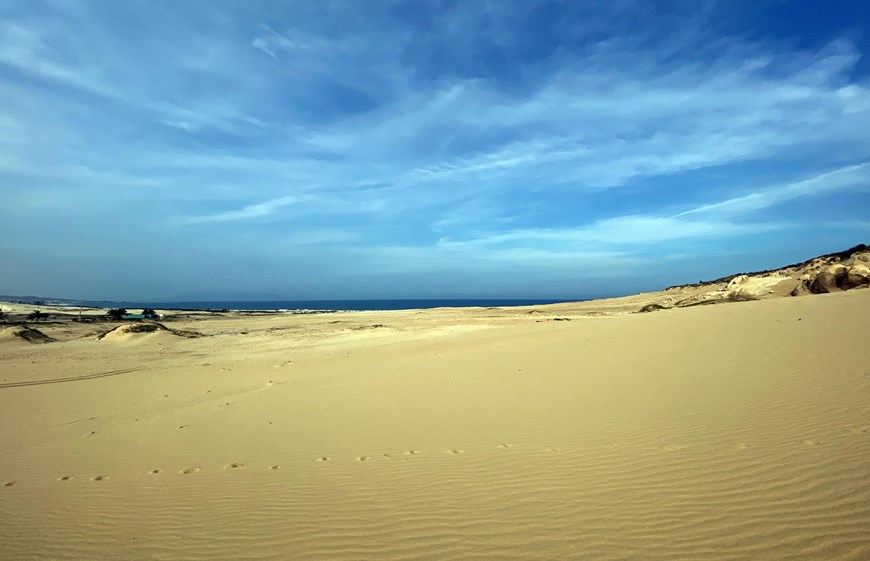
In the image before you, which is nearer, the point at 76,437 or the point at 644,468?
the point at 644,468

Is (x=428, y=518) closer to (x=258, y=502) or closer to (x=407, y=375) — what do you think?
(x=258, y=502)

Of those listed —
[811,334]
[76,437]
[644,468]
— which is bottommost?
[76,437]

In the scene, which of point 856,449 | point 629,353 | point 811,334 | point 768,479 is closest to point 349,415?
point 768,479

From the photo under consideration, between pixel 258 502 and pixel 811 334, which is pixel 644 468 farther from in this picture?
pixel 811 334

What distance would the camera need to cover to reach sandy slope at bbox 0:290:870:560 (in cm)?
398

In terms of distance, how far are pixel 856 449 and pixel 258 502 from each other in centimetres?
660

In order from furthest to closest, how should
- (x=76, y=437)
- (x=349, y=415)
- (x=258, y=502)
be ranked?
(x=349, y=415), (x=76, y=437), (x=258, y=502)

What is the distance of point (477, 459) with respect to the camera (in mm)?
5965

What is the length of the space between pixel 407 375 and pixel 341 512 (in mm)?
8317

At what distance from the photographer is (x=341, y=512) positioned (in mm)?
4668

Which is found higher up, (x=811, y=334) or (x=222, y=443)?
(x=811, y=334)

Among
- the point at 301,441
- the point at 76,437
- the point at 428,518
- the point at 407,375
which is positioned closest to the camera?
the point at 428,518

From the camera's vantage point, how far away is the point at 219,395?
1170 cm

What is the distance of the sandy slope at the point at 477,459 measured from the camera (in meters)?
3.98
